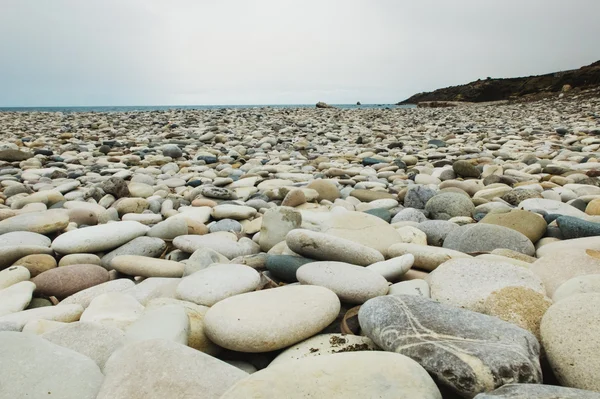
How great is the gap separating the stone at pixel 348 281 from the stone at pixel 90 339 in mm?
698

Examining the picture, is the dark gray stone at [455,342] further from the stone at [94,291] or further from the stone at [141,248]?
the stone at [141,248]

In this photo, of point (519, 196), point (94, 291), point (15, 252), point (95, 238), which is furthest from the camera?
point (519, 196)

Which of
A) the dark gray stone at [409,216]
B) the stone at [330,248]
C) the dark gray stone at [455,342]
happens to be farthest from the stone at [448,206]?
the dark gray stone at [455,342]

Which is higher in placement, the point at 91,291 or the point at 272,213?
the point at 272,213

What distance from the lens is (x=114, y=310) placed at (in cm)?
151

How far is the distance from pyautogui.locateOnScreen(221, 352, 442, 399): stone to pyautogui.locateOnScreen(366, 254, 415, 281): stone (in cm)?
74

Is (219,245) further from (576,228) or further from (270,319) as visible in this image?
(576,228)

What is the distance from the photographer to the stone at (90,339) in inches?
45.3

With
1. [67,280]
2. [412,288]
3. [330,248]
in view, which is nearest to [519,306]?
[412,288]

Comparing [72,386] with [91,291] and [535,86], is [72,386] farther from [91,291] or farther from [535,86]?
[535,86]

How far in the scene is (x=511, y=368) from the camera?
94 cm

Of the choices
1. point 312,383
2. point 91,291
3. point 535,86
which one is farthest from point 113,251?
point 535,86

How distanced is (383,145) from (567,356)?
236 inches

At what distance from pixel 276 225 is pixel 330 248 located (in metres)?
0.61
